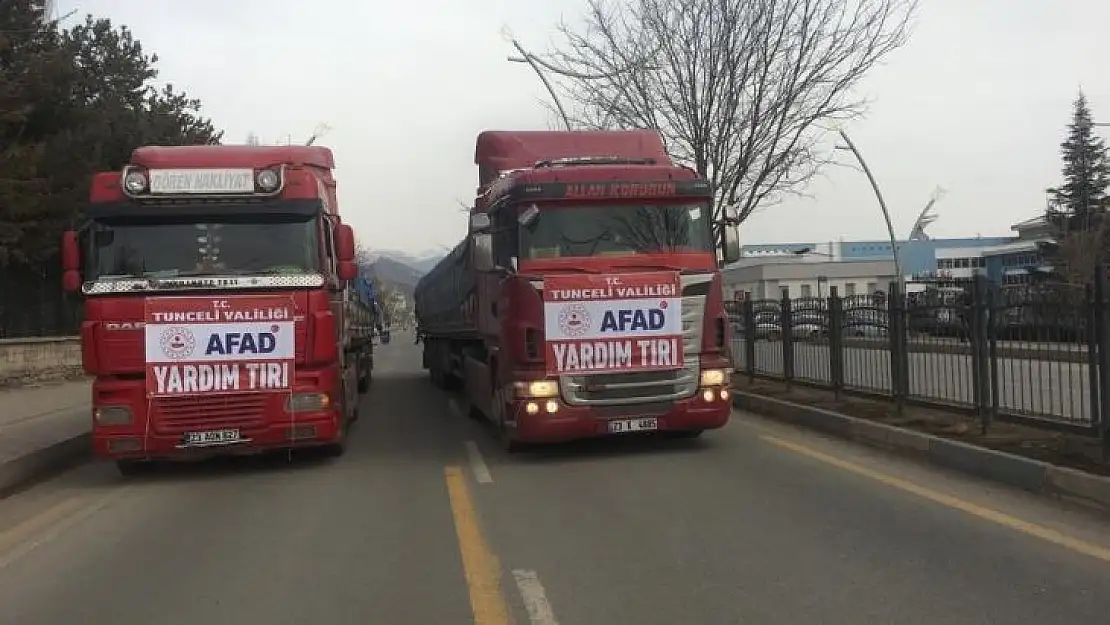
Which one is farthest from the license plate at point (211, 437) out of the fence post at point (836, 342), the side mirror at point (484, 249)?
the fence post at point (836, 342)

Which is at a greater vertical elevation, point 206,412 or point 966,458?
point 206,412

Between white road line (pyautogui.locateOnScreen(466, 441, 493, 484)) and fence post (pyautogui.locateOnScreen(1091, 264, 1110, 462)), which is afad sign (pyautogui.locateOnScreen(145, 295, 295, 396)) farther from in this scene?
fence post (pyautogui.locateOnScreen(1091, 264, 1110, 462))

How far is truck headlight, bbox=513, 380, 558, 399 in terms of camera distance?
9711 millimetres

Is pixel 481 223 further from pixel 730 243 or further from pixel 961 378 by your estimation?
pixel 961 378

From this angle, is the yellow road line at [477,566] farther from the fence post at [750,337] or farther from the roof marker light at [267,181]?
the fence post at [750,337]

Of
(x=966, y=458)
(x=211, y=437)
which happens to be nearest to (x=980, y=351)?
(x=966, y=458)

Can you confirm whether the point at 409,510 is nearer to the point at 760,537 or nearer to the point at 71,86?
the point at 760,537

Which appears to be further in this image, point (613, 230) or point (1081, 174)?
point (1081, 174)

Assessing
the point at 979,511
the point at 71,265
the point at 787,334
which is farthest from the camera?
the point at 787,334

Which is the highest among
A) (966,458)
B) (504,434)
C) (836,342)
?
(836,342)

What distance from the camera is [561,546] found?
642 centimetres

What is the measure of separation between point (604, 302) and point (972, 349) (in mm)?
3953

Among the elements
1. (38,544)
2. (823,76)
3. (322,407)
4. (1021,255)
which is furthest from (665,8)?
(1021,255)

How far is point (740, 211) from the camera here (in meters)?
21.2
